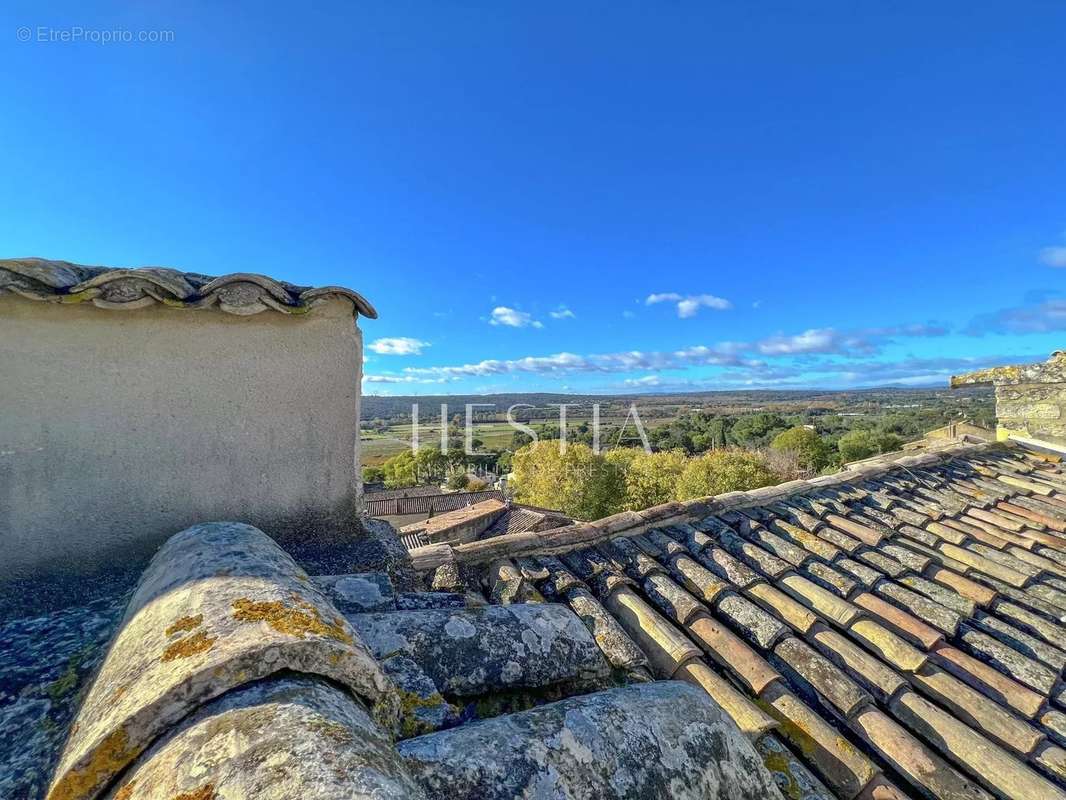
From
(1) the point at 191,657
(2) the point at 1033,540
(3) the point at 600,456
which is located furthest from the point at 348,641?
(3) the point at 600,456

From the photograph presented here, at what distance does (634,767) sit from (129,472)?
8.35 feet

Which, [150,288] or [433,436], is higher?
[150,288]

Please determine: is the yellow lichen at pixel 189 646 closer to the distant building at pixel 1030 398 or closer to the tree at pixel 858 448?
the distant building at pixel 1030 398

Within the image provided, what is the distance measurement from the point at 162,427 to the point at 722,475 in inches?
759

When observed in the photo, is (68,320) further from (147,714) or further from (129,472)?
(147,714)

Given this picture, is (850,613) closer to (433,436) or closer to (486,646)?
(486,646)

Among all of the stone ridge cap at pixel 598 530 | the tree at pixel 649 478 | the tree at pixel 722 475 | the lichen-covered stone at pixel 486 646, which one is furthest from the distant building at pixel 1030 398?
the tree at pixel 649 478

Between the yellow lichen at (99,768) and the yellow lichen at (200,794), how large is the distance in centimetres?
25

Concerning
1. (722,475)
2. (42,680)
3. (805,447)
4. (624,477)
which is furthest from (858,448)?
(42,680)

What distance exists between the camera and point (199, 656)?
1088 millimetres

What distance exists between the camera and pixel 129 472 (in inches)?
94.7

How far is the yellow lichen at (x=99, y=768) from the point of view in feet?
3.11

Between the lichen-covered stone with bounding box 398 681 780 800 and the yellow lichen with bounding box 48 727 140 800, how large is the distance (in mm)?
541

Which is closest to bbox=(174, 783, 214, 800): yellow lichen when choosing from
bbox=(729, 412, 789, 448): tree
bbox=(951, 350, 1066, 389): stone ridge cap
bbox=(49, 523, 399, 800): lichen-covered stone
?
bbox=(49, 523, 399, 800): lichen-covered stone
